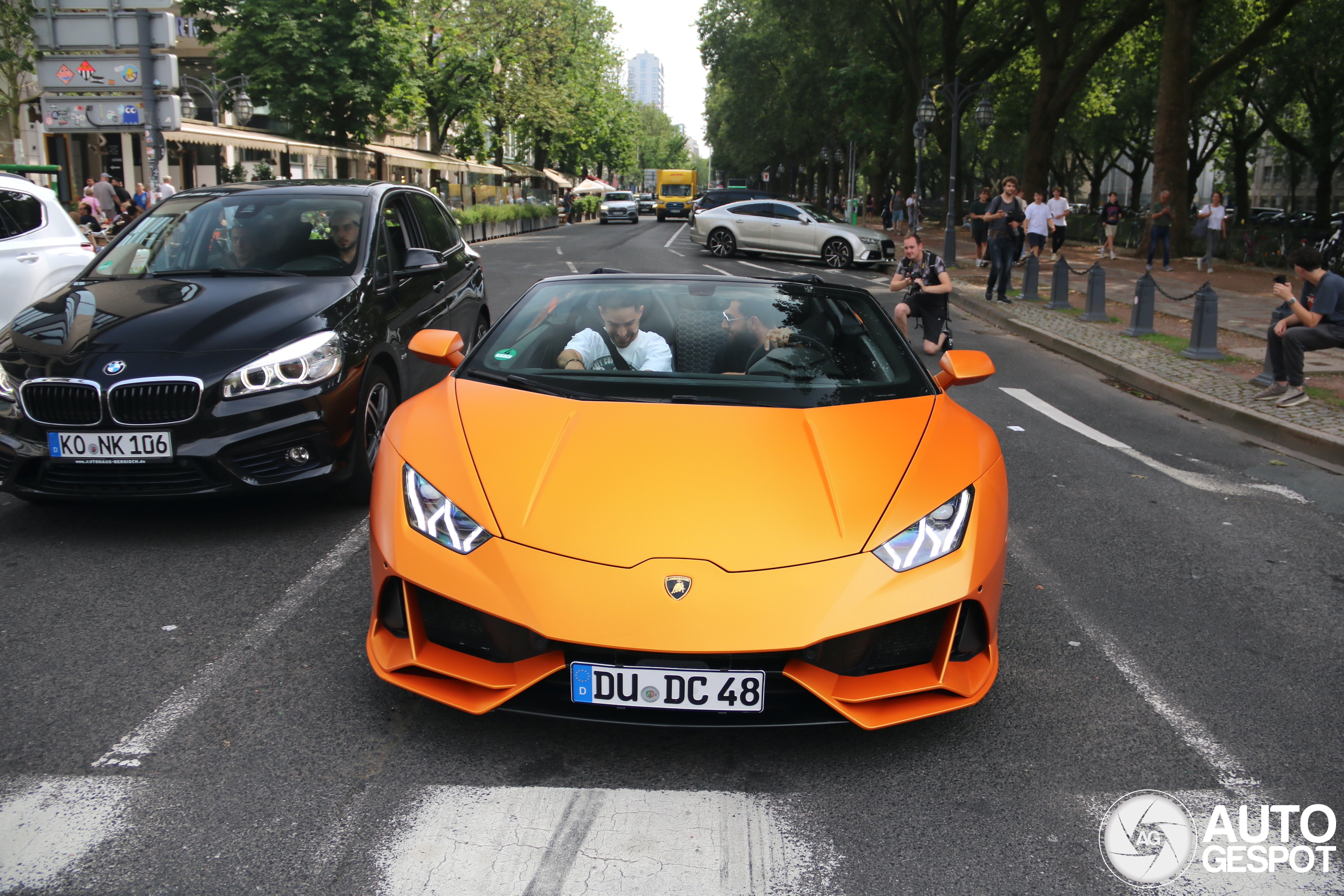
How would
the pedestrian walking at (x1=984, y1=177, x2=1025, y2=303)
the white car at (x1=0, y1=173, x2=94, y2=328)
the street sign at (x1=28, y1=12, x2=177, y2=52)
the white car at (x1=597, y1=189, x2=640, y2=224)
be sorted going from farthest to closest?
the white car at (x1=597, y1=189, x2=640, y2=224), the pedestrian walking at (x1=984, y1=177, x2=1025, y2=303), the street sign at (x1=28, y1=12, x2=177, y2=52), the white car at (x1=0, y1=173, x2=94, y2=328)

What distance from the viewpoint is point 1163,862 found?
2748 millimetres

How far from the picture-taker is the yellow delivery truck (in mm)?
67312

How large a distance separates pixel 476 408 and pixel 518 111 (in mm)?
49307

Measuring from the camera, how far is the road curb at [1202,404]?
8102 mm

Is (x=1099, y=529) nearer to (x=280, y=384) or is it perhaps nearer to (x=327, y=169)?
(x=280, y=384)

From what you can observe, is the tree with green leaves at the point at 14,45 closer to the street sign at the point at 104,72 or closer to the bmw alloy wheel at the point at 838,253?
the street sign at the point at 104,72

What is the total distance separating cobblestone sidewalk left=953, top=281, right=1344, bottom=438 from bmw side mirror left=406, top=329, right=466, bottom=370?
22.5 ft

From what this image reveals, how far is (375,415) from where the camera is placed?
5.82 m

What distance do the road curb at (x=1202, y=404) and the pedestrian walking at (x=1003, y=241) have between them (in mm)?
3059

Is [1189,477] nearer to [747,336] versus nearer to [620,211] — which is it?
[747,336]

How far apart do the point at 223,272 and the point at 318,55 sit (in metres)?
31.6

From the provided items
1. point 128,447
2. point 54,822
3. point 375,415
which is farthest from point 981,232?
point 54,822

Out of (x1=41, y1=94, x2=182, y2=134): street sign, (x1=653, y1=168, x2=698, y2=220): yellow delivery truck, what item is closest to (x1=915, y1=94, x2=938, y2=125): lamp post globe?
(x1=41, y1=94, x2=182, y2=134): street sign

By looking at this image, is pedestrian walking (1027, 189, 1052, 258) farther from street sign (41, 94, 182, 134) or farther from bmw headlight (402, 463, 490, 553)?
bmw headlight (402, 463, 490, 553)
